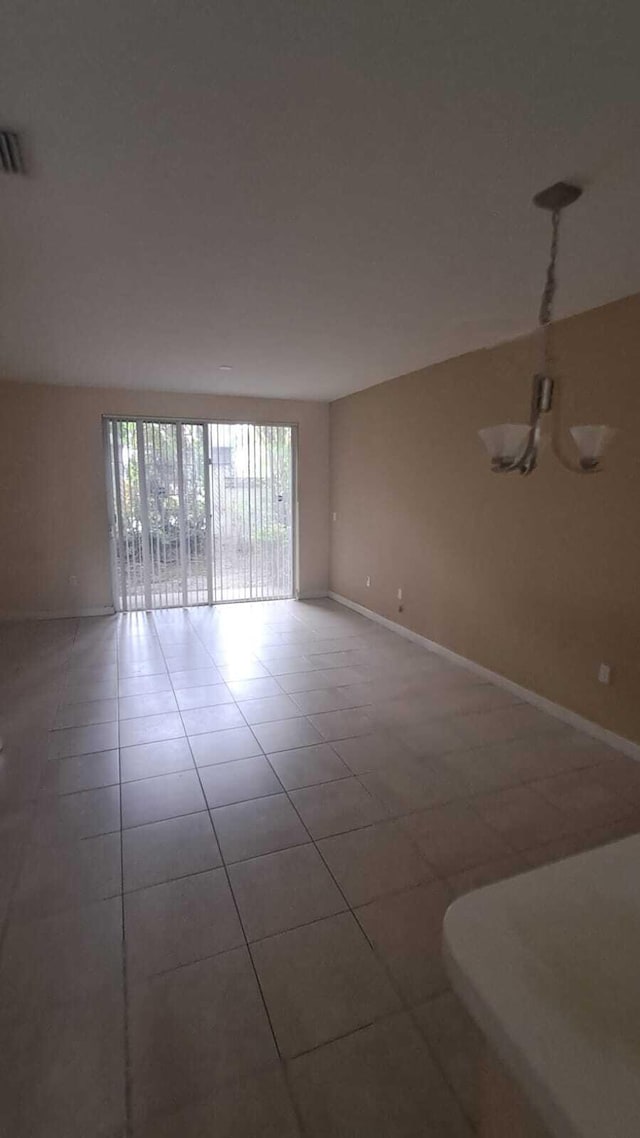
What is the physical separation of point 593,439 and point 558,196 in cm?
83

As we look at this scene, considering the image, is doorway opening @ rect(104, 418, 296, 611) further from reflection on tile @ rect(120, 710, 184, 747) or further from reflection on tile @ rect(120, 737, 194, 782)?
reflection on tile @ rect(120, 737, 194, 782)

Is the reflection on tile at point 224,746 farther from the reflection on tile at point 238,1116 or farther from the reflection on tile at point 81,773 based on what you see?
the reflection on tile at point 238,1116

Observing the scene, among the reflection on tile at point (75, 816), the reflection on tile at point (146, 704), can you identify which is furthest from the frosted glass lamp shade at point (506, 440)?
the reflection on tile at point (146, 704)

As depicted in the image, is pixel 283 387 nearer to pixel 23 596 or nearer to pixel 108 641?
pixel 108 641

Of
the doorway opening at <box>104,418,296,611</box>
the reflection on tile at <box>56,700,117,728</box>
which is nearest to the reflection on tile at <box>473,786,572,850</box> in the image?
the reflection on tile at <box>56,700,117,728</box>

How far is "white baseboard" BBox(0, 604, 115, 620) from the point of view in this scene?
Result: 17.6 feet

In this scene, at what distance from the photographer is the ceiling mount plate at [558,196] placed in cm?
175

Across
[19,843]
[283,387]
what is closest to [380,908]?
[19,843]

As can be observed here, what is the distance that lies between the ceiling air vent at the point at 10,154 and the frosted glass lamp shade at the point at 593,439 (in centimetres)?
199

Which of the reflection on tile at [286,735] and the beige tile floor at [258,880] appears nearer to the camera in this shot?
the beige tile floor at [258,880]

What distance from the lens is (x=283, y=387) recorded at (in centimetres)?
533

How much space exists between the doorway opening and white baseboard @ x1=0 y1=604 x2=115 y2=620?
0.52 ft

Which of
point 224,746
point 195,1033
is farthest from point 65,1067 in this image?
point 224,746

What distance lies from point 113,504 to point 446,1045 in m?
5.27
